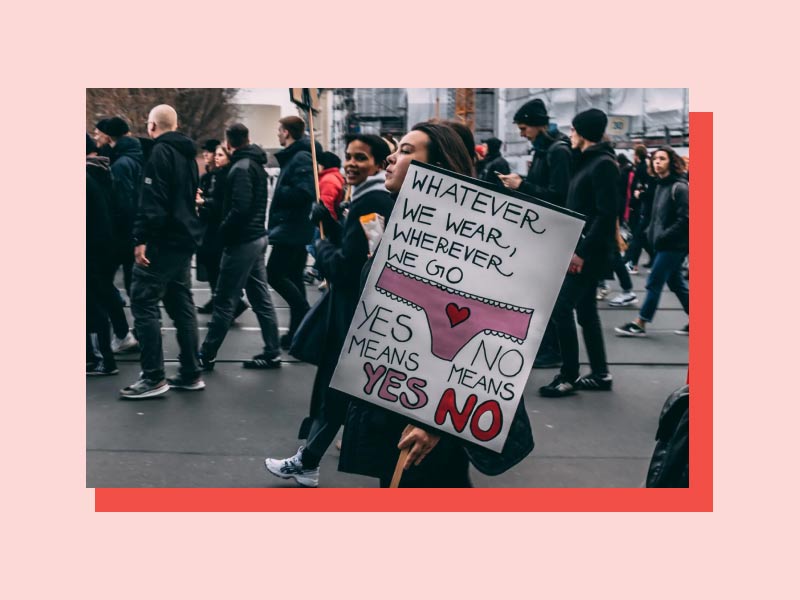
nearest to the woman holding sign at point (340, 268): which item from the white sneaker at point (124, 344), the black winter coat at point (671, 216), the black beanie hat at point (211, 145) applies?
the white sneaker at point (124, 344)

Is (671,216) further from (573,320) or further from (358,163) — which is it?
(358,163)

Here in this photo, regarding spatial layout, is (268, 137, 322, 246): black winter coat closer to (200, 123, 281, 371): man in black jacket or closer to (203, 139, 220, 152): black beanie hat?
(200, 123, 281, 371): man in black jacket

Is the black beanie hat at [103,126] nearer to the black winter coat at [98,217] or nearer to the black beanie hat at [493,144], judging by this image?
the black winter coat at [98,217]

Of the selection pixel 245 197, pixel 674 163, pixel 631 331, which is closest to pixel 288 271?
pixel 245 197

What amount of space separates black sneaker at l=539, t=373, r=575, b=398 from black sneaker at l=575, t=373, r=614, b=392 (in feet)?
0.36

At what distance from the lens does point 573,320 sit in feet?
19.4

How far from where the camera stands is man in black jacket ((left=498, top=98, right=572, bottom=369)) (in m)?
6.28

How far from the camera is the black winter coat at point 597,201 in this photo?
5.85 meters

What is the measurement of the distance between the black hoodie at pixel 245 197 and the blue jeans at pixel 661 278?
363cm

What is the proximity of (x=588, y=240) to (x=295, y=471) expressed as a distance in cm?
272

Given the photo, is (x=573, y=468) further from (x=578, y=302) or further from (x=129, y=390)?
(x=129, y=390)

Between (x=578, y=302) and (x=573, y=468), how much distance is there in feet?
5.39
